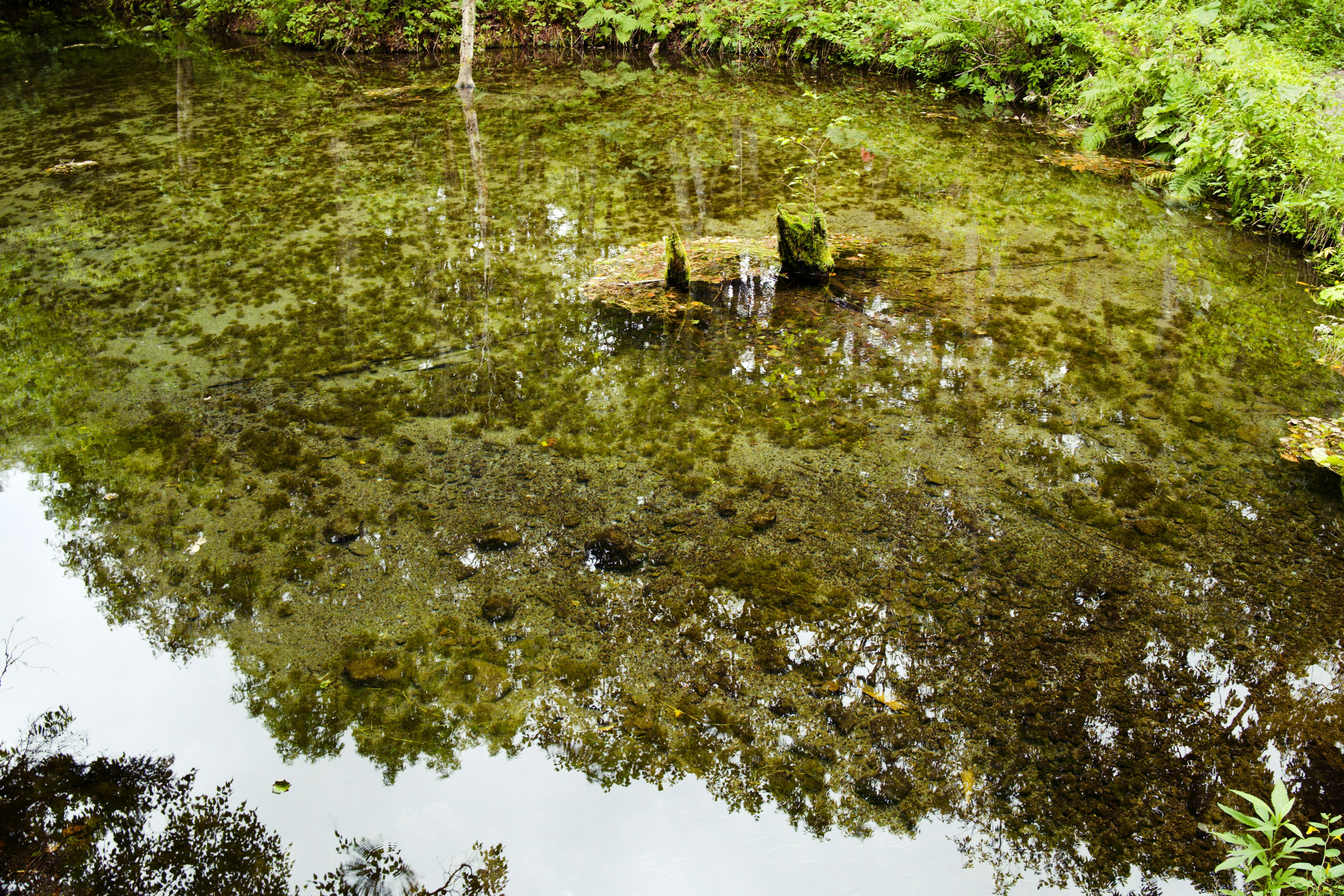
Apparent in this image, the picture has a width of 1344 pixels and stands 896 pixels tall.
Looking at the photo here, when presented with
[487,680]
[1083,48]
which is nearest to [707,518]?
[487,680]

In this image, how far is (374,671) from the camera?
2.89m

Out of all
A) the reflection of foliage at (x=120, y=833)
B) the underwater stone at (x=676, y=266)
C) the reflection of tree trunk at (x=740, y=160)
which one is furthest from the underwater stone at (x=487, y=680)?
the reflection of tree trunk at (x=740, y=160)

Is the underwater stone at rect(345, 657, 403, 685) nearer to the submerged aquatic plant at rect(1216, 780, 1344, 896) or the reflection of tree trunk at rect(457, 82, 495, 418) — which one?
the reflection of tree trunk at rect(457, 82, 495, 418)

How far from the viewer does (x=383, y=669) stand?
2896 mm

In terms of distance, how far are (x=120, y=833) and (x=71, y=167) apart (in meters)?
8.82

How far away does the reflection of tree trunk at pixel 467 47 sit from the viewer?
11.5 meters

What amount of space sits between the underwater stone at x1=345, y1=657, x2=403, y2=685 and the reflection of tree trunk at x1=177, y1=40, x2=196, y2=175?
7741 millimetres

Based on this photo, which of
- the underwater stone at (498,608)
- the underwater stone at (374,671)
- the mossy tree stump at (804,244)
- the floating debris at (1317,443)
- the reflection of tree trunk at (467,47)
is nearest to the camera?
the underwater stone at (374,671)

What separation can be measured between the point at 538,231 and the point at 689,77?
8.05m

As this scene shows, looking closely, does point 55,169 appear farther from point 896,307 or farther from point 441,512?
point 896,307

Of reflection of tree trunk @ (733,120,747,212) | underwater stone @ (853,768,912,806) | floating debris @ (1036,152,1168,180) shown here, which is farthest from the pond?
floating debris @ (1036,152,1168,180)

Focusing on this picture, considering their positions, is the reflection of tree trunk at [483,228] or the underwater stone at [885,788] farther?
the reflection of tree trunk at [483,228]

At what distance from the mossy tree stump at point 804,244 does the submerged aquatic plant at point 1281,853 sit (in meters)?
4.43

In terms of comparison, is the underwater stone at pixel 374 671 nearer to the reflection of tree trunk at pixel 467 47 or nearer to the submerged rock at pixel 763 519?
the submerged rock at pixel 763 519
